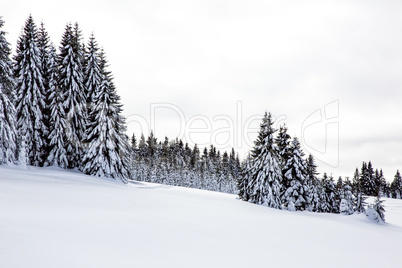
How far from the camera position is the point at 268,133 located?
26.8m

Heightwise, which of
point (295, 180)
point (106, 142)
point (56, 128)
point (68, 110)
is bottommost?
point (295, 180)

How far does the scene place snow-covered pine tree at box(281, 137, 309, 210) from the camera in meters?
27.1

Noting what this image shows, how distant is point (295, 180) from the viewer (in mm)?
27625

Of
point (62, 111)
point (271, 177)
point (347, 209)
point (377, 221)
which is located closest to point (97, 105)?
point (62, 111)

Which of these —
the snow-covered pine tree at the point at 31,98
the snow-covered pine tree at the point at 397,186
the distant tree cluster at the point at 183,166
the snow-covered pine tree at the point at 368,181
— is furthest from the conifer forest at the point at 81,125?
the snow-covered pine tree at the point at 397,186

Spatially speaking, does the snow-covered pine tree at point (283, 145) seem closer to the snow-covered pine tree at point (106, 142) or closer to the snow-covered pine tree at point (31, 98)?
the snow-covered pine tree at point (106, 142)

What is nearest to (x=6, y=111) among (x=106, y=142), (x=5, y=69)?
(x=5, y=69)

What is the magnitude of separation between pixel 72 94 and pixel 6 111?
8159mm

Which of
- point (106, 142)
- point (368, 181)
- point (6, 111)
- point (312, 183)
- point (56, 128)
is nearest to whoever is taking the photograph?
point (6, 111)

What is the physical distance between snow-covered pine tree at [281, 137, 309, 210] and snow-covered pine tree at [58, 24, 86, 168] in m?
23.0

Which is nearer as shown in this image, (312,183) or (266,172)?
(266,172)

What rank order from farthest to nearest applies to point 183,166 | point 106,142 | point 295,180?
point 183,166, point 295,180, point 106,142

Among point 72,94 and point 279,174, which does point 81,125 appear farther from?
point 279,174

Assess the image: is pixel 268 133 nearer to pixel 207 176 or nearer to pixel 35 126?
pixel 35 126
